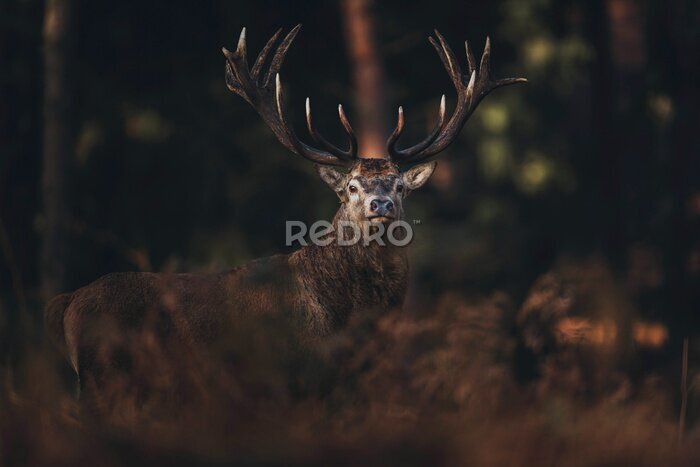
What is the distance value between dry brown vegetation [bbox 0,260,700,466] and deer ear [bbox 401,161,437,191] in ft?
8.49

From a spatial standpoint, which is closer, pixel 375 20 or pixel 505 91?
pixel 375 20

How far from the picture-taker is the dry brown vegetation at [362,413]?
13.7 feet

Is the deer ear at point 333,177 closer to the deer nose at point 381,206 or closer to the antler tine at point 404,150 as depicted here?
the antler tine at point 404,150

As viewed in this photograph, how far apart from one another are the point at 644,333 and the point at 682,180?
2.28 m

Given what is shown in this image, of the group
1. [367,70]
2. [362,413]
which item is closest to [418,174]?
[362,413]

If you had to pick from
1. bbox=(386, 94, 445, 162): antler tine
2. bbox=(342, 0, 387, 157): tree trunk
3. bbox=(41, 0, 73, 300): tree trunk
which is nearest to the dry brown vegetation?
bbox=(386, 94, 445, 162): antler tine

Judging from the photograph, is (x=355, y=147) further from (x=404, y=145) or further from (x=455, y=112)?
(x=404, y=145)

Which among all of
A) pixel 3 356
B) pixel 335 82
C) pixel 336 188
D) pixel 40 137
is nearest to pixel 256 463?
pixel 3 356

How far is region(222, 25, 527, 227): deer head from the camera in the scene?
778 cm

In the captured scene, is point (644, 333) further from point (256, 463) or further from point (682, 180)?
point (256, 463)

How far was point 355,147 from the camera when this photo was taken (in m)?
8.19

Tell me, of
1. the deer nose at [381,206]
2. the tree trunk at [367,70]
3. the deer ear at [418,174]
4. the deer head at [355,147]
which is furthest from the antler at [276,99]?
the tree trunk at [367,70]

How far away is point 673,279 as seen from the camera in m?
16.8

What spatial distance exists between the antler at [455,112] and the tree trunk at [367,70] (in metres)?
6.61
